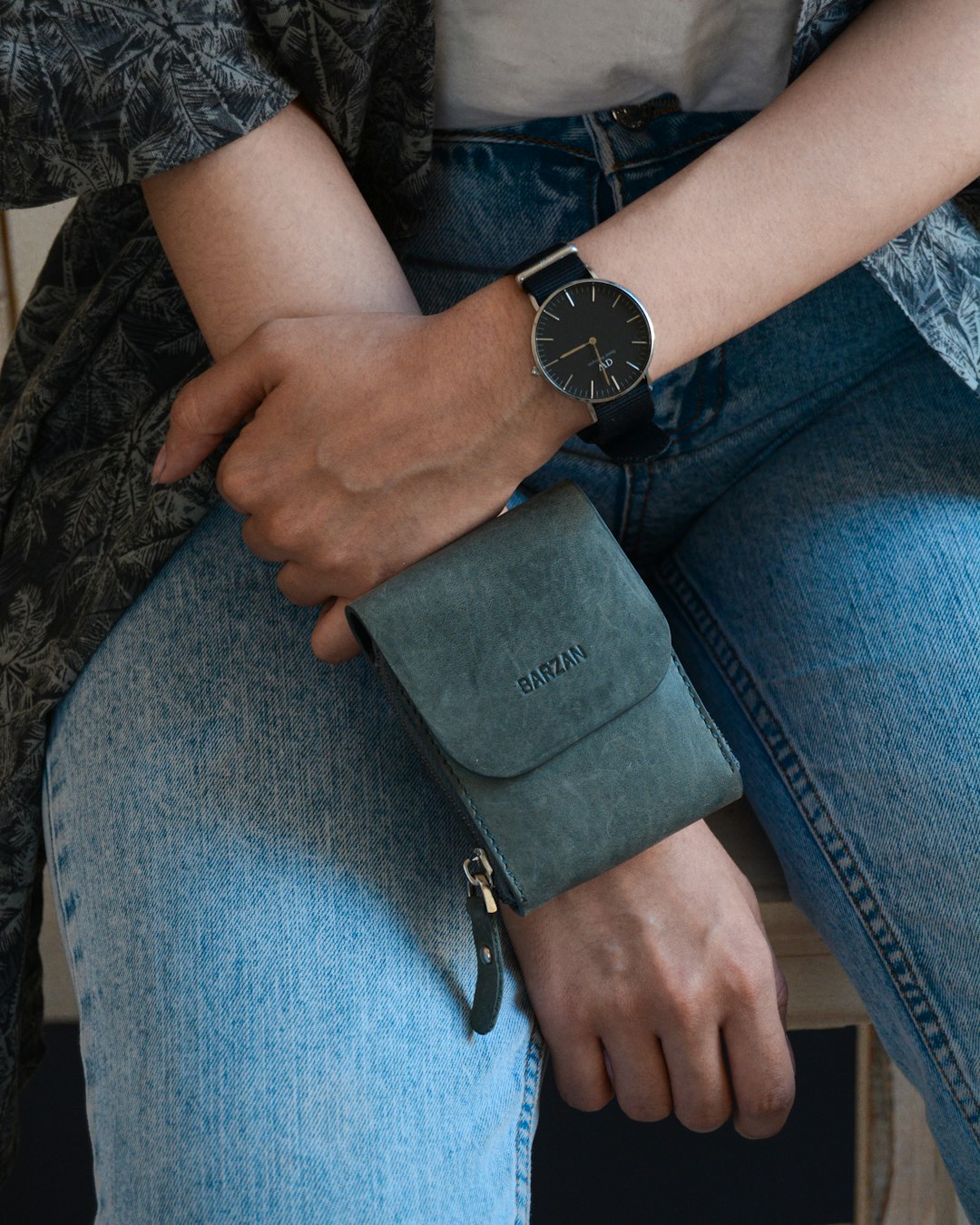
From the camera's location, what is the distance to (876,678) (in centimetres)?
72

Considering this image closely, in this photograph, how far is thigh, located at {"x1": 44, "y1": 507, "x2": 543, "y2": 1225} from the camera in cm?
58

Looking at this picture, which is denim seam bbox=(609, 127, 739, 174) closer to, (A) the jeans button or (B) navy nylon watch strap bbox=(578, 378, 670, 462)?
(A) the jeans button

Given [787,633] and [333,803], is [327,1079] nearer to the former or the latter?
[333,803]

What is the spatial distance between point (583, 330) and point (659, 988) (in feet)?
1.31

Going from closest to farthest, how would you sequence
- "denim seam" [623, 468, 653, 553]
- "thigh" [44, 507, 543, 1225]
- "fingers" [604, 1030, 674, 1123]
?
"thigh" [44, 507, 543, 1225]
"fingers" [604, 1030, 674, 1123]
"denim seam" [623, 468, 653, 553]

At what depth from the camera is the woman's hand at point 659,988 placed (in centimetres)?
67

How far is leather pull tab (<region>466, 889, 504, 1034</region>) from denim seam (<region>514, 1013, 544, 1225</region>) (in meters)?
0.06

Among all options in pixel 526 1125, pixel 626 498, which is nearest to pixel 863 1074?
pixel 526 1125

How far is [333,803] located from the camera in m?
0.66

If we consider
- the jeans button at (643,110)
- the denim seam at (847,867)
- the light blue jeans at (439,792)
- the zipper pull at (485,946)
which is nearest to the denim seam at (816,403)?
the light blue jeans at (439,792)

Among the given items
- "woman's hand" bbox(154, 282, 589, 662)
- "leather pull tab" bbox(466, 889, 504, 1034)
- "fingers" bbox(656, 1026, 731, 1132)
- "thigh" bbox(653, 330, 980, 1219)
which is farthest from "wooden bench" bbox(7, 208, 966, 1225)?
"woman's hand" bbox(154, 282, 589, 662)

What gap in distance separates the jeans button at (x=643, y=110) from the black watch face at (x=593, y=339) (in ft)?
0.51

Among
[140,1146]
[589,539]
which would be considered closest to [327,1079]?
[140,1146]

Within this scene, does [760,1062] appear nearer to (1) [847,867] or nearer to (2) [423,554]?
(1) [847,867]
